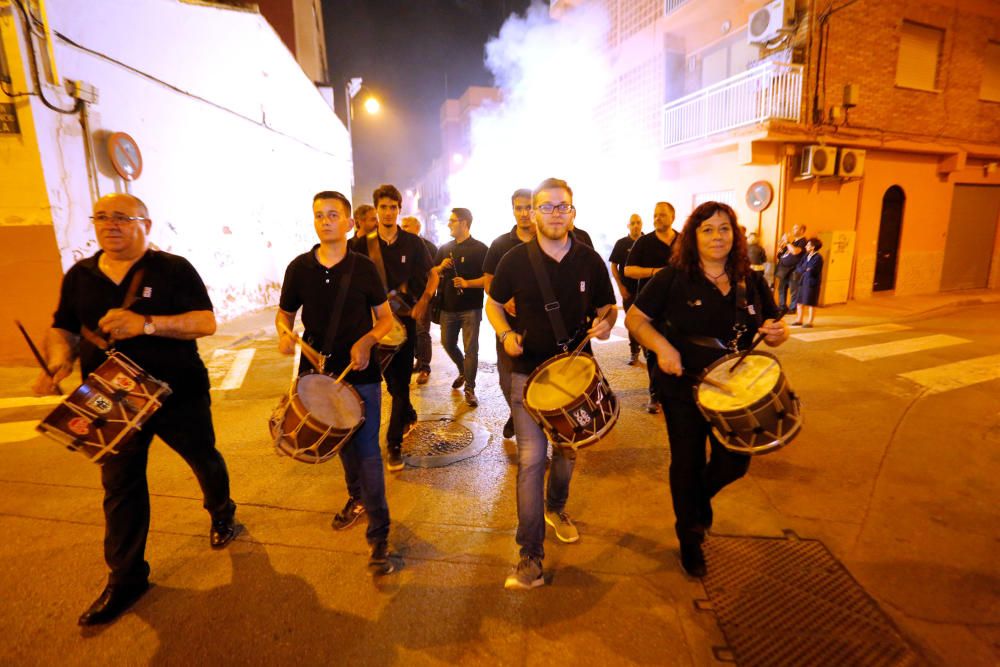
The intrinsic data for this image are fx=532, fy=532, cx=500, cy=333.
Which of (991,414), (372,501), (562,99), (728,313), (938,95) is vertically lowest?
(991,414)

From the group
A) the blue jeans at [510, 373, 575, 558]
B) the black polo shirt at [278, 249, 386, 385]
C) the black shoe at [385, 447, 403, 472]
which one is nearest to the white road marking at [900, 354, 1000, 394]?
the blue jeans at [510, 373, 575, 558]

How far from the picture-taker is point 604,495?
381cm

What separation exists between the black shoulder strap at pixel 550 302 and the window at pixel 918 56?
1468 centimetres

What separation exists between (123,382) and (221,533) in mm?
1231

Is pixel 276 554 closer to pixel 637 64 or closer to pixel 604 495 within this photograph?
A: pixel 604 495

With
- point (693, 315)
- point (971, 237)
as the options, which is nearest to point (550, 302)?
point (693, 315)

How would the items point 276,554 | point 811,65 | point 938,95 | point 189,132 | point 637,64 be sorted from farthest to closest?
point 637,64 → point 938,95 → point 811,65 → point 189,132 → point 276,554

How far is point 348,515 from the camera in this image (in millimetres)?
3490

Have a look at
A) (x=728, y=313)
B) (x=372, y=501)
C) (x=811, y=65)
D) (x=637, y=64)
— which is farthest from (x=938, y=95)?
(x=372, y=501)

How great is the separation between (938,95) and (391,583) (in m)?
17.0

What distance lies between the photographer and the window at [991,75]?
1379 cm

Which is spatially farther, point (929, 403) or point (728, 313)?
point (929, 403)

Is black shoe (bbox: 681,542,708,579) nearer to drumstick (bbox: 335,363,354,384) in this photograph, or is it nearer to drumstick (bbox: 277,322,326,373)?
drumstick (bbox: 335,363,354,384)

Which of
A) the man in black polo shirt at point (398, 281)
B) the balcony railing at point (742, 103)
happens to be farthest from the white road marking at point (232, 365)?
the balcony railing at point (742, 103)
